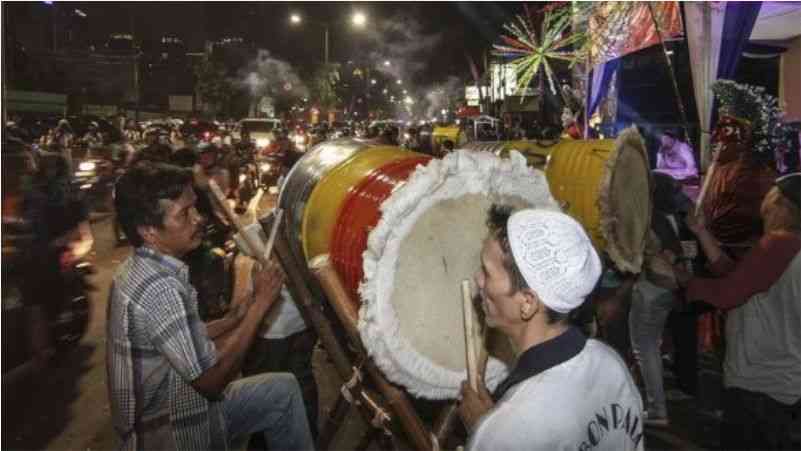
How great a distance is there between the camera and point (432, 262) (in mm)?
2371

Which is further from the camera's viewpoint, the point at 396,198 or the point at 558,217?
the point at 396,198

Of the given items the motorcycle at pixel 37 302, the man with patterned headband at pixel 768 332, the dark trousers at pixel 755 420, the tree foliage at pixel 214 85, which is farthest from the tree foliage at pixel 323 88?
the dark trousers at pixel 755 420

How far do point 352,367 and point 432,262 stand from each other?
28.4 inches

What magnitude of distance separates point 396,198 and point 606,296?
107 inches

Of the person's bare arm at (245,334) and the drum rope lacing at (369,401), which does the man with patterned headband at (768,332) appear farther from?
the person's bare arm at (245,334)

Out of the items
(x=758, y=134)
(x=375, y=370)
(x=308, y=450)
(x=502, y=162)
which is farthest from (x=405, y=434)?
(x=758, y=134)

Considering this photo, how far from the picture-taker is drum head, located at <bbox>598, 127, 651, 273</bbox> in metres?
3.31

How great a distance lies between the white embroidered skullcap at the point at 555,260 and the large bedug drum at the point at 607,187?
1.49 metres

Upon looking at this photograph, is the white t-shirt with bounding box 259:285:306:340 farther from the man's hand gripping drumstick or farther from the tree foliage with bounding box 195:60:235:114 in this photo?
the tree foliage with bounding box 195:60:235:114

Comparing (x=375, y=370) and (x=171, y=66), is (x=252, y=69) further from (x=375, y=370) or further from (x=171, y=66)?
(x=375, y=370)

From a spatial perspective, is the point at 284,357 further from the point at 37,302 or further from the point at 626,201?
the point at 37,302

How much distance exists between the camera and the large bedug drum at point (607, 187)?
3328mm

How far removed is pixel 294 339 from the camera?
12.6 ft

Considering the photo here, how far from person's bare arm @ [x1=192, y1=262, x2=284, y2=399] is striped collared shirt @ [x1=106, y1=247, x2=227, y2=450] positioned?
54mm
